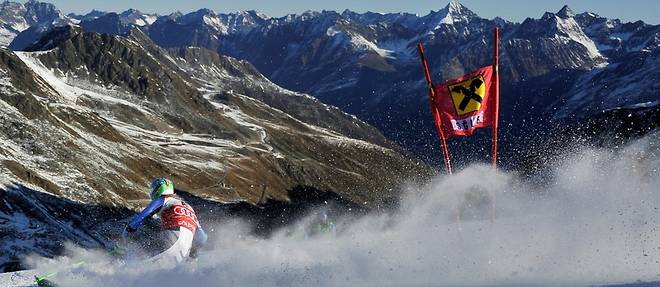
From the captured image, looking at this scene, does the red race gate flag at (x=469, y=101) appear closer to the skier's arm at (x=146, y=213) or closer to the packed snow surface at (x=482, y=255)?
the packed snow surface at (x=482, y=255)

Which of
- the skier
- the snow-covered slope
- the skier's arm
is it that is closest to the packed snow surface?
the skier

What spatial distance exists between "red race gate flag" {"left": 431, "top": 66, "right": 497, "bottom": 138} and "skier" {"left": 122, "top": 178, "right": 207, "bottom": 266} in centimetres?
678

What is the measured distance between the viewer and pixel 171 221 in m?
16.9

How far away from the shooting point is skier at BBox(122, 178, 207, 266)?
16.6 meters

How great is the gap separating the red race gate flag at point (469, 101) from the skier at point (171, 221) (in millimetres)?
6776

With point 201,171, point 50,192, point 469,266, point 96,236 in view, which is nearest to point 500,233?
point 469,266

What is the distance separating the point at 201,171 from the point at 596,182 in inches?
4820

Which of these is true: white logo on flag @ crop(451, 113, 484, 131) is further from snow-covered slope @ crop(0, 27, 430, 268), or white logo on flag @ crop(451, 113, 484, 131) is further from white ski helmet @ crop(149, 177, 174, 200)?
snow-covered slope @ crop(0, 27, 430, 268)

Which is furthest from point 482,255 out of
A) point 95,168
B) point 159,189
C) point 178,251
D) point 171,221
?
point 95,168

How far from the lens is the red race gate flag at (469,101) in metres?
18.2

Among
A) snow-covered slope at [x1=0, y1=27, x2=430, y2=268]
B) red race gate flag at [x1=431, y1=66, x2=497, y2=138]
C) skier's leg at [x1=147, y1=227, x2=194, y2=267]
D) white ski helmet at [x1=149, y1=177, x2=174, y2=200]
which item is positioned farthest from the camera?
snow-covered slope at [x1=0, y1=27, x2=430, y2=268]

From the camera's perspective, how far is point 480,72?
1833 cm

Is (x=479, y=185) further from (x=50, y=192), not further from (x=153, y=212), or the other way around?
(x=50, y=192)

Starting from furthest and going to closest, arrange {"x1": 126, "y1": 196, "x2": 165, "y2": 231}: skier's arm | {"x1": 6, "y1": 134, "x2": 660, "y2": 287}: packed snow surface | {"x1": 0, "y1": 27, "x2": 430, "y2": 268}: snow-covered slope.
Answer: {"x1": 0, "y1": 27, "x2": 430, "y2": 268}: snow-covered slope < {"x1": 126, "y1": 196, "x2": 165, "y2": 231}: skier's arm < {"x1": 6, "y1": 134, "x2": 660, "y2": 287}: packed snow surface
